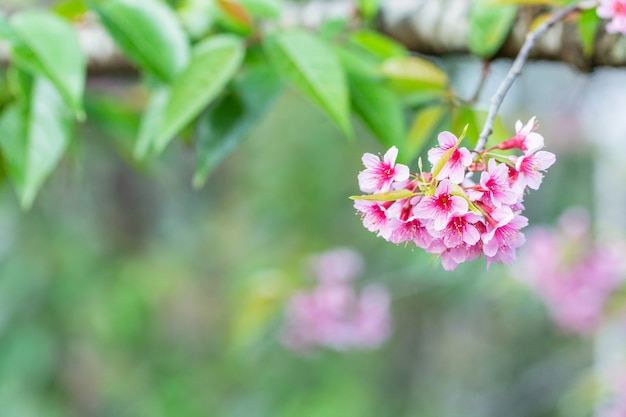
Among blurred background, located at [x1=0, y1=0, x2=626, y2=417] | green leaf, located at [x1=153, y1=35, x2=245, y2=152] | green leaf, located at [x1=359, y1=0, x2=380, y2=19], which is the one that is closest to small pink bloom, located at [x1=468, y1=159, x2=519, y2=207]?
green leaf, located at [x1=153, y1=35, x2=245, y2=152]

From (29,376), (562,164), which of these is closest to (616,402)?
(29,376)

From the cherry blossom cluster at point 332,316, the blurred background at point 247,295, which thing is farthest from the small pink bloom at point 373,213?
the blurred background at point 247,295

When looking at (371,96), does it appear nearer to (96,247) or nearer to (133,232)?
(96,247)

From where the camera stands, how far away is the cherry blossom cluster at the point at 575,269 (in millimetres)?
1282

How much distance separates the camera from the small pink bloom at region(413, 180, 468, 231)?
14.6 inches

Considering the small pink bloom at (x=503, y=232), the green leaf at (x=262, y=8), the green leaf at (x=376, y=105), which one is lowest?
the green leaf at (x=376, y=105)

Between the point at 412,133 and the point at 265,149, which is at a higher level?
the point at 412,133

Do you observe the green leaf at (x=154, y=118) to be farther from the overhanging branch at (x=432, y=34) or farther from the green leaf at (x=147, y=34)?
the overhanging branch at (x=432, y=34)

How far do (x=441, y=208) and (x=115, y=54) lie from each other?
67cm

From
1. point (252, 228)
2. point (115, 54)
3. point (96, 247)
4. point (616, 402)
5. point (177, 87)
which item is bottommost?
point (252, 228)

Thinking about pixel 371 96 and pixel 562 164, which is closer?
pixel 371 96

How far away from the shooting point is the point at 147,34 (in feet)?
2.10

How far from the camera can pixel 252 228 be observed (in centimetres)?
295

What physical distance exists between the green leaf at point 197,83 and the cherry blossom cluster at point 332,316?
739mm
